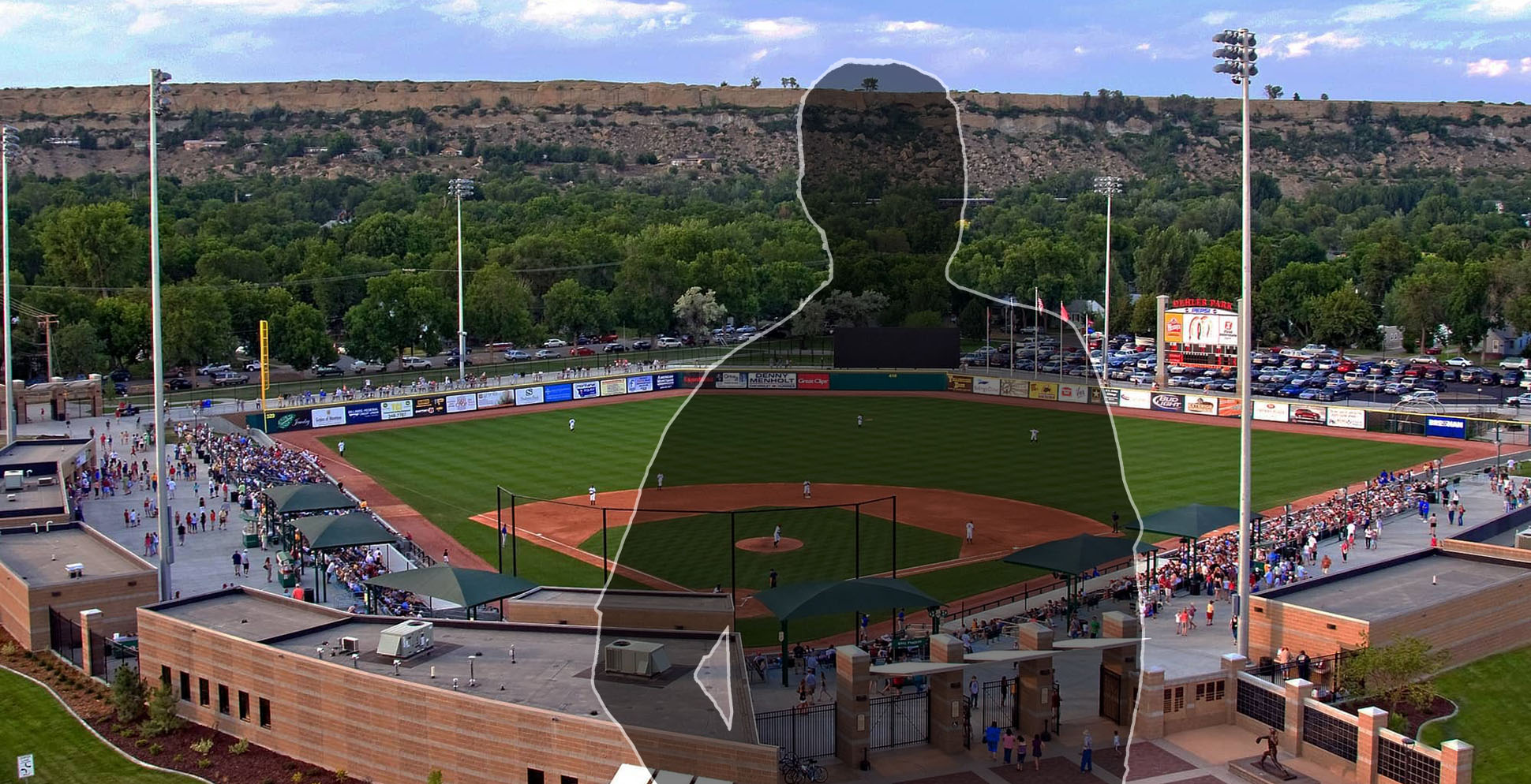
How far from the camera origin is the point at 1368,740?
2042 centimetres

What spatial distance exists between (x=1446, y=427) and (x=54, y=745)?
168ft

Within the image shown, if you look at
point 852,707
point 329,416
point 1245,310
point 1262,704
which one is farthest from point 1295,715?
point 329,416

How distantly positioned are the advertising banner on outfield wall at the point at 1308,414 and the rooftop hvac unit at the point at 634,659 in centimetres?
5857

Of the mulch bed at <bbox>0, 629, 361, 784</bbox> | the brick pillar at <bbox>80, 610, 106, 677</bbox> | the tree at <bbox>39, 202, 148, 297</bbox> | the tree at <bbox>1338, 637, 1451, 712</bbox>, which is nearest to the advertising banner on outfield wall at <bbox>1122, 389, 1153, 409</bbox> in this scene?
the tree at <bbox>1338, 637, 1451, 712</bbox>

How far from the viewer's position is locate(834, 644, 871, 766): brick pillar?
36.0ft

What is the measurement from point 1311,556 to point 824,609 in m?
28.7

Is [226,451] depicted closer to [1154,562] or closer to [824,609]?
[1154,562]

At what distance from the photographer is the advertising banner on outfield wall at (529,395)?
68625 mm

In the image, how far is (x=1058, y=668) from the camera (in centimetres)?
1109

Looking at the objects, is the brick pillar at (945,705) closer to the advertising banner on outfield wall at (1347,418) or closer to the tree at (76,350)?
the advertising banner on outfield wall at (1347,418)

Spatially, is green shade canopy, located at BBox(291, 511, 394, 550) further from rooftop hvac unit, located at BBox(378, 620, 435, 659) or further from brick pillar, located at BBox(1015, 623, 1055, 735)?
brick pillar, located at BBox(1015, 623, 1055, 735)

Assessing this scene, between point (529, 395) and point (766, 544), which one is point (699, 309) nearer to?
point (529, 395)

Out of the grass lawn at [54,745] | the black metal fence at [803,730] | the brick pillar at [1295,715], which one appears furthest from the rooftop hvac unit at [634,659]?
the brick pillar at [1295,715]

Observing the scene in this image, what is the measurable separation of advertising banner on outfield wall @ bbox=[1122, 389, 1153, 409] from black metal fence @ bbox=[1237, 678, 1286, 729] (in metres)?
43.2
